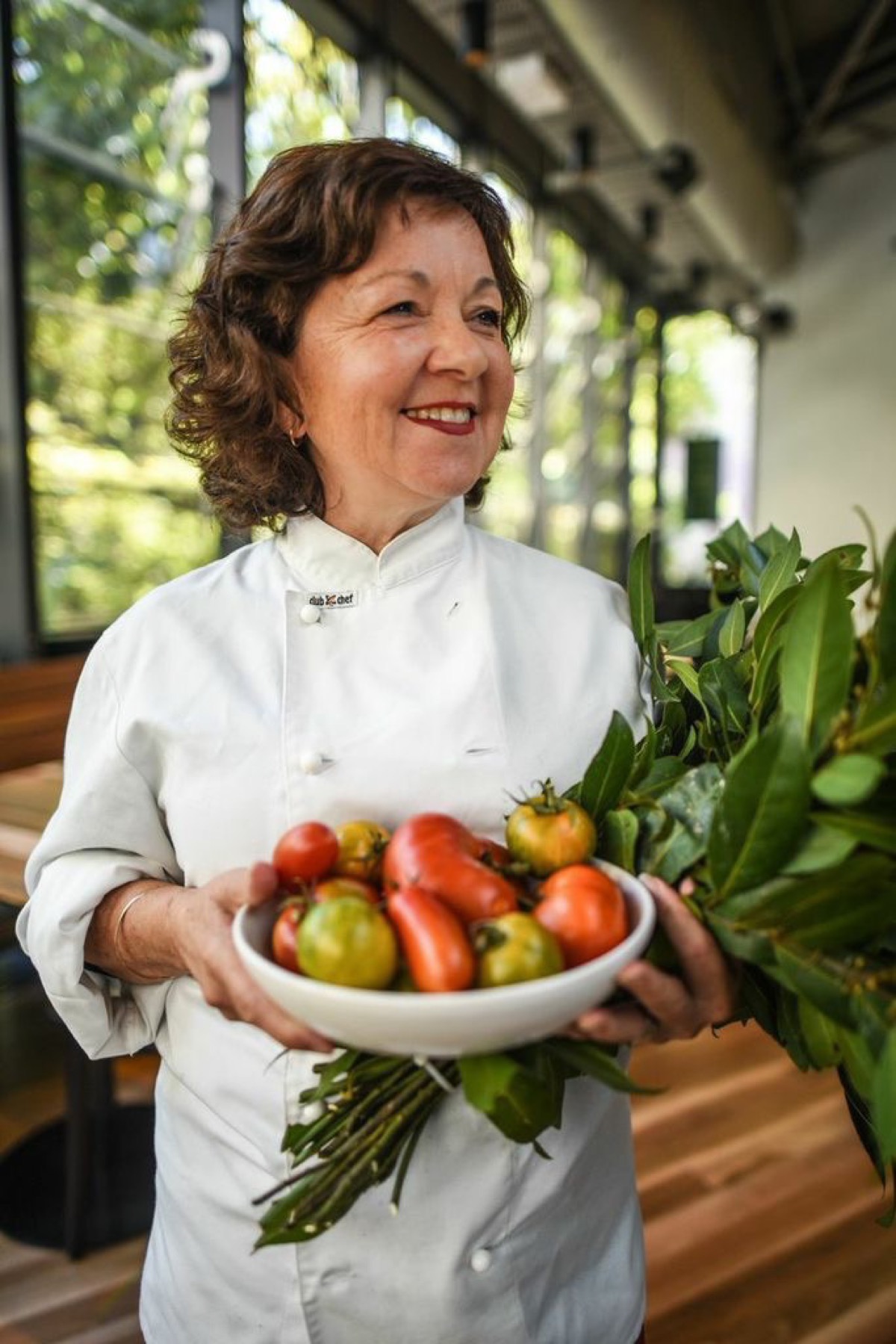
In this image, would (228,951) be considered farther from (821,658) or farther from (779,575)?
(779,575)

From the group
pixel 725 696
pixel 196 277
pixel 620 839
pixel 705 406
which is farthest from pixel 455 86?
pixel 705 406

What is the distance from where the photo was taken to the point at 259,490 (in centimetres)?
109

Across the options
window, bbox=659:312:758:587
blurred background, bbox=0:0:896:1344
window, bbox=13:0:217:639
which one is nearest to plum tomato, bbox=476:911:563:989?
blurred background, bbox=0:0:896:1344

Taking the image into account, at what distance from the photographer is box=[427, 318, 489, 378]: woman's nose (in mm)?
941

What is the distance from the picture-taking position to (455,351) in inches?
37.0

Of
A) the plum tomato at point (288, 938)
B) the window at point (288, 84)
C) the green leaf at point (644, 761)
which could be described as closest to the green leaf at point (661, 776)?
the green leaf at point (644, 761)

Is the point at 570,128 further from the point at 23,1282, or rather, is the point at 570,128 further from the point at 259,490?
the point at 23,1282

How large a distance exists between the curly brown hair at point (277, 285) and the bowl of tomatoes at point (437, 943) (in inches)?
19.1

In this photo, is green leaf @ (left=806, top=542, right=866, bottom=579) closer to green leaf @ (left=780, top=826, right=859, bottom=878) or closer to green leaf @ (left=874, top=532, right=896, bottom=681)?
green leaf @ (left=874, top=532, right=896, bottom=681)

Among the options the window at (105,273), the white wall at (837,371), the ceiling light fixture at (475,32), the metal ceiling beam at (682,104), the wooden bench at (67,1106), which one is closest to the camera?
the wooden bench at (67,1106)

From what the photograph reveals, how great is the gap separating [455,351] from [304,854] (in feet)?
1.62

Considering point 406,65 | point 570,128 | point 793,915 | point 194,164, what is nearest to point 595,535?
point 570,128

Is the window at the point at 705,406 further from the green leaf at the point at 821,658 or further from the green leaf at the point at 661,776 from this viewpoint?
the green leaf at the point at 821,658

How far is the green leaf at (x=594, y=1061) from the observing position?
0.69m
